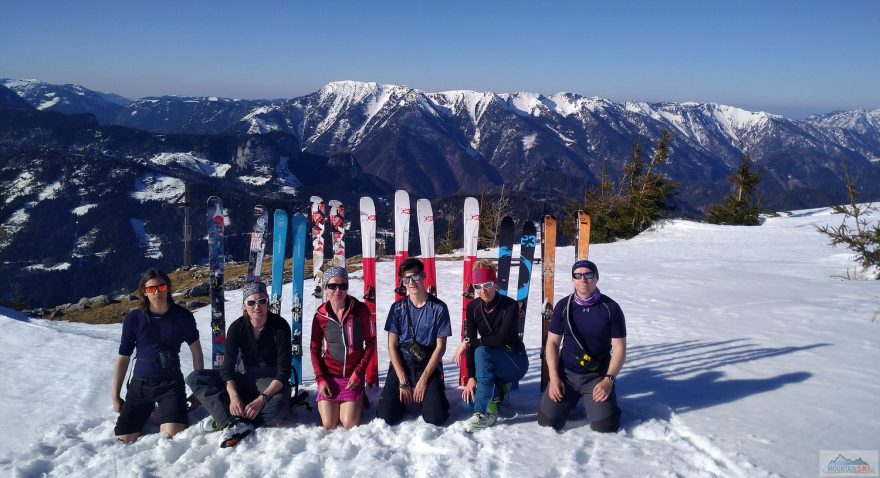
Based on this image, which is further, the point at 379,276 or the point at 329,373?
the point at 379,276

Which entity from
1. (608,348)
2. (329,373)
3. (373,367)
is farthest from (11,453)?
(608,348)

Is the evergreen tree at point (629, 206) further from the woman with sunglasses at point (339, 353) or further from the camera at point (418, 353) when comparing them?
the woman with sunglasses at point (339, 353)

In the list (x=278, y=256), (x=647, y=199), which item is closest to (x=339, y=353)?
(x=278, y=256)

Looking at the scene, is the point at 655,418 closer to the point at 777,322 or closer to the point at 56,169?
the point at 777,322

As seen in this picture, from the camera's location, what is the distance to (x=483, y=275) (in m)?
5.40

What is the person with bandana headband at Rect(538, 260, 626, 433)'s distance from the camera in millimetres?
5172

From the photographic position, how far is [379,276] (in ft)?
54.9

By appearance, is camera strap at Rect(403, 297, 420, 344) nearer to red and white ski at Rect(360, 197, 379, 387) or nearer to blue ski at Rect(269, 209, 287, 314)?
red and white ski at Rect(360, 197, 379, 387)

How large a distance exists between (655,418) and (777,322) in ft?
19.7

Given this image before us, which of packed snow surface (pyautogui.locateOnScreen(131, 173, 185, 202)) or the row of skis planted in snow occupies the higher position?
packed snow surface (pyautogui.locateOnScreen(131, 173, 185, 202))

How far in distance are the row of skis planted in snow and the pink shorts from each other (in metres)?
0.76

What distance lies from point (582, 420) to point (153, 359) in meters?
4.51

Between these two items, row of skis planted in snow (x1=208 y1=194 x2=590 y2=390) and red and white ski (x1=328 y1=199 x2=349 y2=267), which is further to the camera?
red and white ski (x1=328 y1=199 x2=349 y2=267)

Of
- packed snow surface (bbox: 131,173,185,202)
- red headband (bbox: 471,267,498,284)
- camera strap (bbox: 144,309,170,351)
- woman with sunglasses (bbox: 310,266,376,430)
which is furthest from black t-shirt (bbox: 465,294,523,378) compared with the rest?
Result: packed snow surface (bbox: 131,173,185,202)
